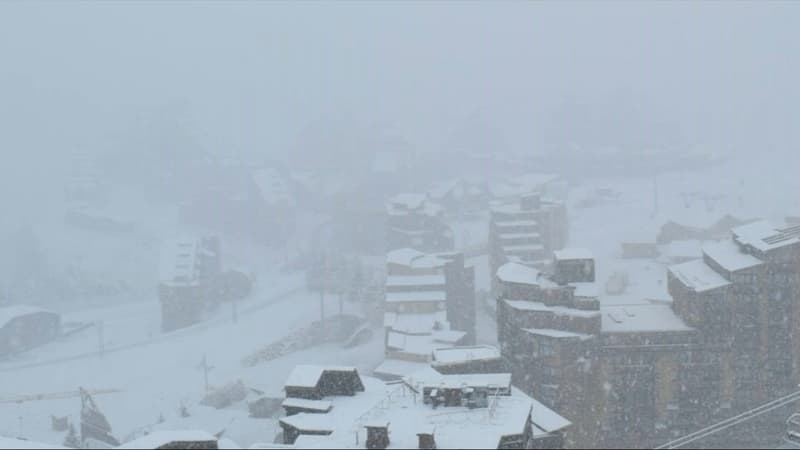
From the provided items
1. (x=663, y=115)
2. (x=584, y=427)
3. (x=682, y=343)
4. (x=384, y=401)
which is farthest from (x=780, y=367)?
(x=663, y=115)

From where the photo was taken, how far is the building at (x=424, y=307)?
2014 inches

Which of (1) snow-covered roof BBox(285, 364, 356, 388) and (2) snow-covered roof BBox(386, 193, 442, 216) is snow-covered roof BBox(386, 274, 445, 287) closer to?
(2) snow-covered roof BBox(386, 193, 442, 216)

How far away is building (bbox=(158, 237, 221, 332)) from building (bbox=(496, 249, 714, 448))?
117 feet

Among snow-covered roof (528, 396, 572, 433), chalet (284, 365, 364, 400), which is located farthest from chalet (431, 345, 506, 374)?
chalet (284, 365, 364, 400)

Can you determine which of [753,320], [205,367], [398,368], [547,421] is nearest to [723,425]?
[753,320]

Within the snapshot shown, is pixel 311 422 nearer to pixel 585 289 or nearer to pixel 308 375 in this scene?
pixel 308 375

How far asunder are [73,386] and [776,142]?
9462 cm

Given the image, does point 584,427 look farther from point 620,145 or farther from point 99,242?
point 620,145

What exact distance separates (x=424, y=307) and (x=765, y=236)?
73.7 feet

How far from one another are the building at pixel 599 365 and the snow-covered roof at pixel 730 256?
333 centimetres

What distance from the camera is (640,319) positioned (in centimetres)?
4028

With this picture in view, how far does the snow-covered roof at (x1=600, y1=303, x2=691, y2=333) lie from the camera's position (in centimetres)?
3884

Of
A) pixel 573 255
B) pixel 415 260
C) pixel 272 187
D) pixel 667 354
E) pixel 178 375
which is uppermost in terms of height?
pixel 272 187

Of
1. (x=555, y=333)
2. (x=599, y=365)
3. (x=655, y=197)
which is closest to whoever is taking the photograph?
(x=555, y=333)
